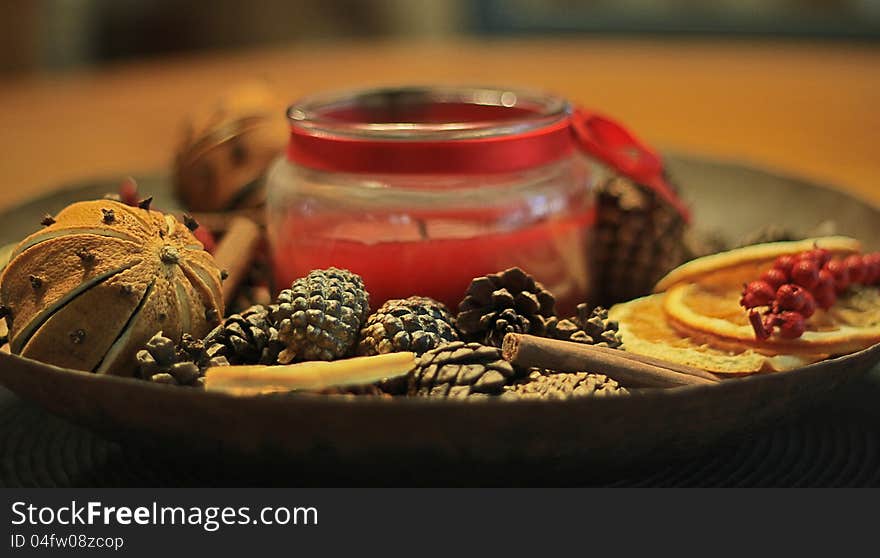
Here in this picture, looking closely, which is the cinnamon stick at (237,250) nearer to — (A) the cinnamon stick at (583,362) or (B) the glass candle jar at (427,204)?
(B) the glass candle jar at (427,204)

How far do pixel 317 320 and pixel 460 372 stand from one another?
0.10m

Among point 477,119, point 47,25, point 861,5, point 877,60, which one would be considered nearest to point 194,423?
point 477,119

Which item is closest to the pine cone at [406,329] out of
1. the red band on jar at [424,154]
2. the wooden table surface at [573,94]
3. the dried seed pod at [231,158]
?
the red band on jar at [424,154]

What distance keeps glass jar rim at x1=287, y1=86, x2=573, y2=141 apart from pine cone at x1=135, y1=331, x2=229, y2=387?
23 cm

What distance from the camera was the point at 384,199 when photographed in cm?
85

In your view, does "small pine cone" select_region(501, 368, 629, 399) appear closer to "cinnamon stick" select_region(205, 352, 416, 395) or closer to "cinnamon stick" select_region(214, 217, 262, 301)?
"cinnamon stick" select_region(205, 352, 416, 395)

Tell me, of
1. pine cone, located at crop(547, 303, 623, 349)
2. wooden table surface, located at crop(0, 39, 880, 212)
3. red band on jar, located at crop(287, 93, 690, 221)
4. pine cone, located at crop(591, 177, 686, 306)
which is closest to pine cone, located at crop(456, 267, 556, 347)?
pine cone, located at crop(547, 303, 623, 349)

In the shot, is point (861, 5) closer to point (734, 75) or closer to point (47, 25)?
point (734, 75)

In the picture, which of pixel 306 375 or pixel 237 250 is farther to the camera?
pixel 237 250

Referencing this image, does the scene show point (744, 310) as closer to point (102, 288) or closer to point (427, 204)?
point (427, 204)

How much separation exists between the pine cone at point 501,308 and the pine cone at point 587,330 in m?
0.01

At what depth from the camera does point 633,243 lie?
1017 mm

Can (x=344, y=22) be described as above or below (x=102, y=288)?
below

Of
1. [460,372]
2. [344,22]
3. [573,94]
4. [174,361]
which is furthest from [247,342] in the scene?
[344,22]
